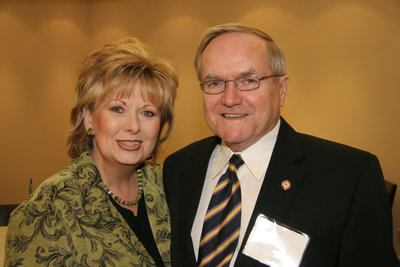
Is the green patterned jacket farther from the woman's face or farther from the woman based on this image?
the woman's face

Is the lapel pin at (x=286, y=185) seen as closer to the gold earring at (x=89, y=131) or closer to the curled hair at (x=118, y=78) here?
the curled hair at (x=118, y=78)

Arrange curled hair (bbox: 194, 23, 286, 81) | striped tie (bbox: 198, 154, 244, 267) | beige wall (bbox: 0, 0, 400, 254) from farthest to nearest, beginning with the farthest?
beige wall (bbox: 0, 0, 400, 254) → curled hair (bbox: 194, 23, 286, 81) → striped tie (bbox: 198, 154, 244, 267)

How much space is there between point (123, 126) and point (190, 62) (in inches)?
160

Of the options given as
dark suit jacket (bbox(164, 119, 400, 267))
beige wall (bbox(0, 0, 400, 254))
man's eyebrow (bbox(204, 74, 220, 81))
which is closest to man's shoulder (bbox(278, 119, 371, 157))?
dark suit jacket (bbox(164, 119, 400, 267))

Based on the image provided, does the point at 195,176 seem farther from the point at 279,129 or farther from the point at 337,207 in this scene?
the point at 337,207

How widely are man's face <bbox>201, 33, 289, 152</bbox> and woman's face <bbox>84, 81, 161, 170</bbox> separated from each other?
377mm

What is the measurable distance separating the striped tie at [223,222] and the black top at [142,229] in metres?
0.30

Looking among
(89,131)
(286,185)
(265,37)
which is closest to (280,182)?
(286,185)

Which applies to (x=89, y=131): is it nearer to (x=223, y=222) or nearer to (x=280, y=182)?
(x=223, y=222)

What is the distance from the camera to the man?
1.52 meters

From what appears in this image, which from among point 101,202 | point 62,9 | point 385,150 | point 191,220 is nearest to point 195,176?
point 191,220

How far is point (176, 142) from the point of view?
583cm

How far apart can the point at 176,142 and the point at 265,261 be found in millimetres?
4363

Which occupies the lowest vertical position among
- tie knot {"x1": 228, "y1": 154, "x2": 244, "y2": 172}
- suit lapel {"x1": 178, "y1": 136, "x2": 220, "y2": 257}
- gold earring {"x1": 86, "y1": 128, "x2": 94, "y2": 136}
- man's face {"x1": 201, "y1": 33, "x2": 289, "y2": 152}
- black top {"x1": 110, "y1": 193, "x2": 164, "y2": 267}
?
black top {"x1": 110, "y1": 193, "x2": 164, "y2": 267}
